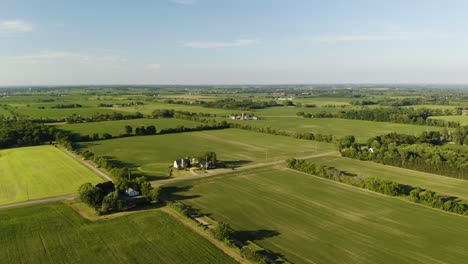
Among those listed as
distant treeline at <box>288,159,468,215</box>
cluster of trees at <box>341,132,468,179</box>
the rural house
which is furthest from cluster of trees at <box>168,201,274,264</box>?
cluster of trees at <box>341,132,468,179</box>

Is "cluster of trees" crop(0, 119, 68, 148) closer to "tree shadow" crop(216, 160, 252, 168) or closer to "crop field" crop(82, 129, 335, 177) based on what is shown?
"crop field" crop(82, 129, 335, 177)

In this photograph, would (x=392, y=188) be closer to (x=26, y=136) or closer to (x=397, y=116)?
(x=26, y=136)

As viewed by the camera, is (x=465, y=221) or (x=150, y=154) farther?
(x=150, y=154)

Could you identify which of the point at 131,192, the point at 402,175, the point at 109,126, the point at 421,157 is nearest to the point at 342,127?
the point at 421,157

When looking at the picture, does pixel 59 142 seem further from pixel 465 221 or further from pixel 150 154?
pixel 465 221

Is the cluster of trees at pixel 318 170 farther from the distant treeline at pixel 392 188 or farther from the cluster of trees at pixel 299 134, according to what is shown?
the cluster of trees at pixel 299 134

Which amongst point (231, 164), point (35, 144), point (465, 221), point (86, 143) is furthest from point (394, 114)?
point (35, 144)
